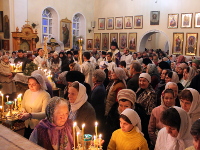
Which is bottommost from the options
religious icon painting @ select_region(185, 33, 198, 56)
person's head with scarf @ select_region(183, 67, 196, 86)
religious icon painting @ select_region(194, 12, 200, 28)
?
person's head with scarf @ select_region(183, 67, 196, 86)

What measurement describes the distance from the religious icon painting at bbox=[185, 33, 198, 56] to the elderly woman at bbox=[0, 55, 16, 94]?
42.2 feet

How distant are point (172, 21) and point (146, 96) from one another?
14.8m

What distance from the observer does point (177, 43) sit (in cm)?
1748

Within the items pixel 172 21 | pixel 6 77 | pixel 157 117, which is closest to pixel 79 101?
pixel 157 117

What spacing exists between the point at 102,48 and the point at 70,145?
62.9 ft

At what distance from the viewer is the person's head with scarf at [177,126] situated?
8.23ft

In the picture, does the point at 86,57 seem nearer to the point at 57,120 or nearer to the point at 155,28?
the point at 57,120

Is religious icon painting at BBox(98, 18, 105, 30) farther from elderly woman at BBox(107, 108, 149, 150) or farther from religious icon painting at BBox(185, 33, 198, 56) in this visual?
elderly woman at BBox(107, 108, 149, 150)

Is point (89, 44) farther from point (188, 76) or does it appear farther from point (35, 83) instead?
point (35, 83)

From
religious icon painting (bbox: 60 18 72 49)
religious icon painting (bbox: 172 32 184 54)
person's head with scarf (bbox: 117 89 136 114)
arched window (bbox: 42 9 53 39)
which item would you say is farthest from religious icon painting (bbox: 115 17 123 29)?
person's head with scarf (bbox: 117 89 136 114)

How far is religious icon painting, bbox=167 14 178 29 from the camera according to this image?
687 inches

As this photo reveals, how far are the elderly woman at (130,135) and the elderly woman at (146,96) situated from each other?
4.09 feet

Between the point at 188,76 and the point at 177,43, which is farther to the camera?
the point at 177,43

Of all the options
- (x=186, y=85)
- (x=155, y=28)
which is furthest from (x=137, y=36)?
(x=186, y=85)
